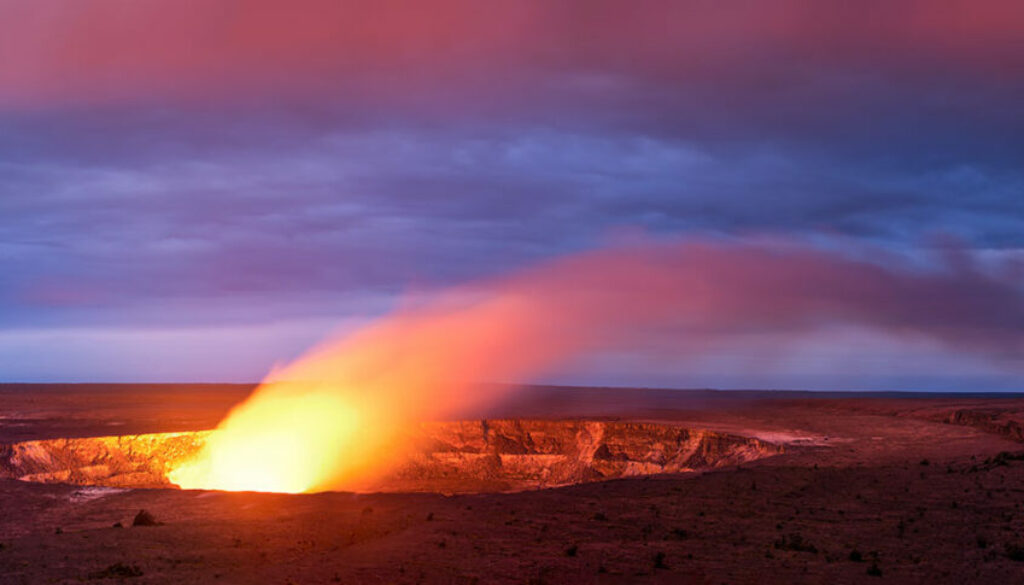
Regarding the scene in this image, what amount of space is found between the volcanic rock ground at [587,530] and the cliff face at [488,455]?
383 inches

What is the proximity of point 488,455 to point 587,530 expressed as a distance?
3169 cm

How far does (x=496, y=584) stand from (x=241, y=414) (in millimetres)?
59997

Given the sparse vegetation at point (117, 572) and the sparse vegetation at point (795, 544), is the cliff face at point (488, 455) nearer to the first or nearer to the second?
the sparse vegetation at point (795, 544)

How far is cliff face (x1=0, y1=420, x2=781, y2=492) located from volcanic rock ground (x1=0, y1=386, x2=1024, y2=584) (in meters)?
9.72

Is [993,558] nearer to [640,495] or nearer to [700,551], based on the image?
[700,551]

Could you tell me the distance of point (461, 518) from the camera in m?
25.2

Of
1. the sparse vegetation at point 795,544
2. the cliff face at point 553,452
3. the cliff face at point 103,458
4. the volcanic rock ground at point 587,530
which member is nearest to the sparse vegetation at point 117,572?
the volcanic rock ground at point 587,530

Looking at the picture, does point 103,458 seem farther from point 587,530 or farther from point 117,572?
point 587,530

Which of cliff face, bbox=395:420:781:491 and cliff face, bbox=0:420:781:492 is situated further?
cliff face, bbox=395:420:781:491

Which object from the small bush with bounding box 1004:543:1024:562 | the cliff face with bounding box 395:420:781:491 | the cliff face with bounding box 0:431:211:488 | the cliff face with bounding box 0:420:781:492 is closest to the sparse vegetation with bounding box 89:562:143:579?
the small bush with bounding box 1004:543:1024:562

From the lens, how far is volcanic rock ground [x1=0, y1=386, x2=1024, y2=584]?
19.0 metres

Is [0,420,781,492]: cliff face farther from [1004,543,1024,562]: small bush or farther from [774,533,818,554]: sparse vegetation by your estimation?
[1004,543,1024,562]: small bush

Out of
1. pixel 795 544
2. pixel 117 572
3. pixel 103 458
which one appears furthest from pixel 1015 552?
pixel 103 458

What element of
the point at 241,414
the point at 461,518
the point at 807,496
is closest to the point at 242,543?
the point at 461,518
